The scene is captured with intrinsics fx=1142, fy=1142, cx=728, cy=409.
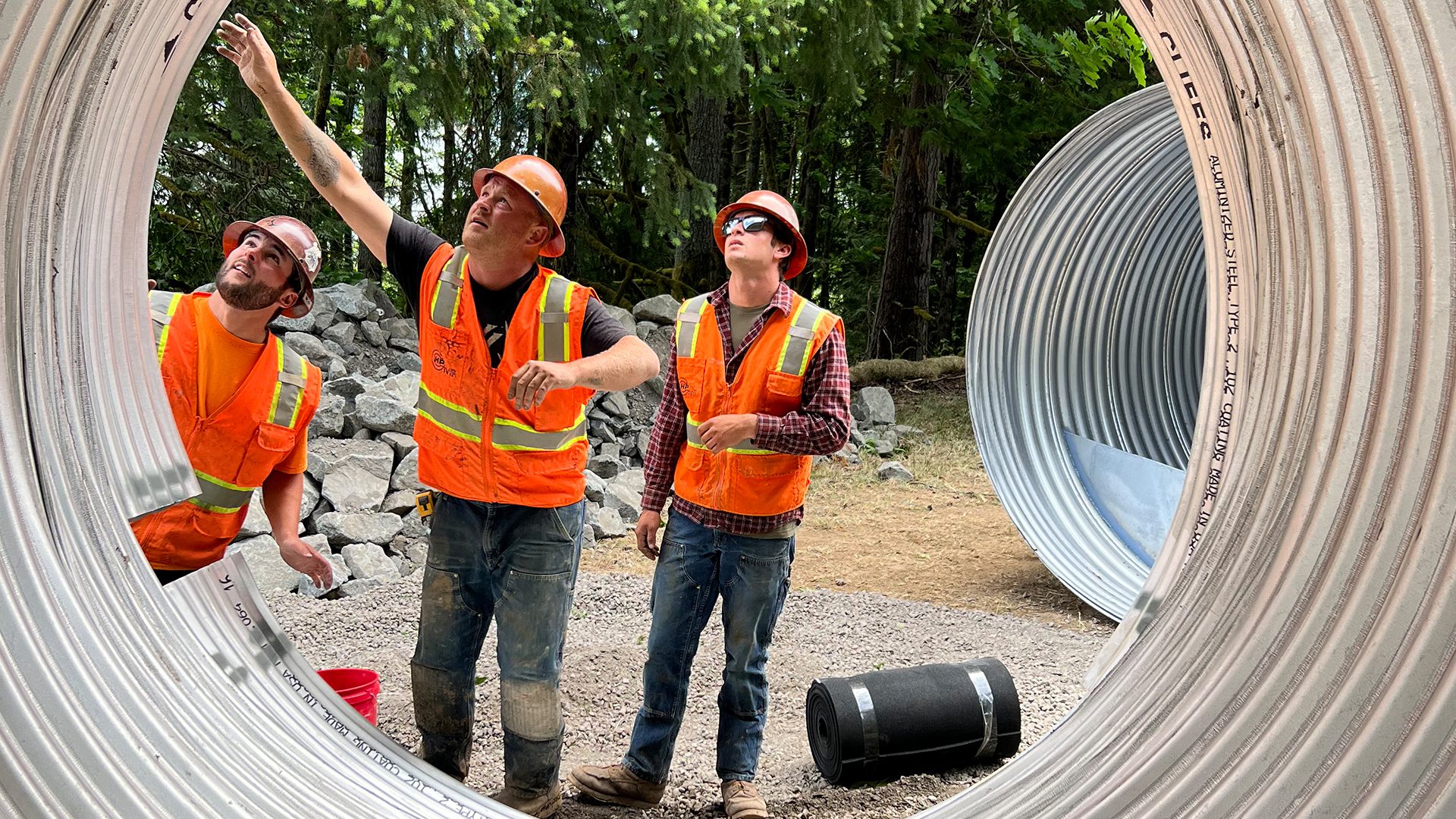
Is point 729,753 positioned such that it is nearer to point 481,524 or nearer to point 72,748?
point 481,524

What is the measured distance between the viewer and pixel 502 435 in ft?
A: 12.2

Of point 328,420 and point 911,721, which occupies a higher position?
point 328,420

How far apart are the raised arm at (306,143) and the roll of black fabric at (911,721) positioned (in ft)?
8.05

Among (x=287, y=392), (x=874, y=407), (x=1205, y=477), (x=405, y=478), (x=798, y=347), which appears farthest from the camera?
(x=874, y=407)

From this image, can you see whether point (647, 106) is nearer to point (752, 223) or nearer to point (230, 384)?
point (752, 223)

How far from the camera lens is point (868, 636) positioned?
6551 mm

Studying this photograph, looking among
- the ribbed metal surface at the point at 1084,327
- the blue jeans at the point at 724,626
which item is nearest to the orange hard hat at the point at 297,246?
the blue jeans at the point at 724,626

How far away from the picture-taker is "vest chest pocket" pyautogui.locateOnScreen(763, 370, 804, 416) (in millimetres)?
4004

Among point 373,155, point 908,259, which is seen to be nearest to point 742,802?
point 908,259

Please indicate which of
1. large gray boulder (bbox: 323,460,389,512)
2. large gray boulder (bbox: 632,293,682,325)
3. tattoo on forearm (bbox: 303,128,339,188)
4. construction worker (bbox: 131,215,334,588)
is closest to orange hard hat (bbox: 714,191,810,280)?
tattoo on forearm (bbox: 303,128,339,188)

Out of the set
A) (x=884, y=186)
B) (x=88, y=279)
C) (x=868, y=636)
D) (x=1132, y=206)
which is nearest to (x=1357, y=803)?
(x=88, y=279)

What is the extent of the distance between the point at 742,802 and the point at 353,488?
15.3 feet

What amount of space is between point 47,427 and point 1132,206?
6.80 meters

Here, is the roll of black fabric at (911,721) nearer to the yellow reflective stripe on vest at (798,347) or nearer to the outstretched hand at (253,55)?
the yellow reflective stripe on vest at (798,347)
